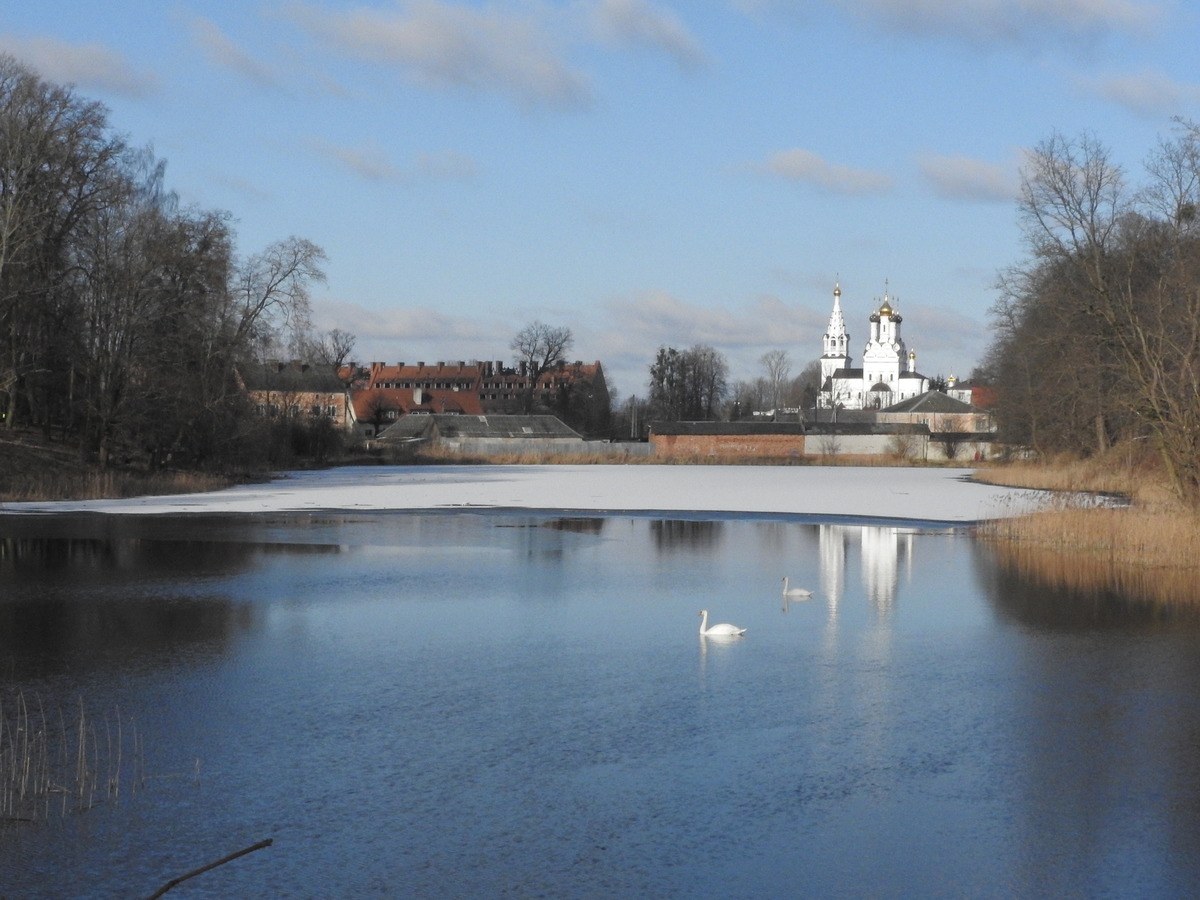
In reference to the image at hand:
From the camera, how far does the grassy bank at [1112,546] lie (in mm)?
17734

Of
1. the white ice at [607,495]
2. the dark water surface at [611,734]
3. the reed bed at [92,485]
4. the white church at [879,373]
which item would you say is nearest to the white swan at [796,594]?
the dark water surface at [611,734]

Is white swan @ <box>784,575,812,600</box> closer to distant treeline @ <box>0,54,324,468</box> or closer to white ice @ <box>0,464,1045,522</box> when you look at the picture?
white ice @ <box>0,464,1045,522</box>

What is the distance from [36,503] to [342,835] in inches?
1089

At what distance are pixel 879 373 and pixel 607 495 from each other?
447ft

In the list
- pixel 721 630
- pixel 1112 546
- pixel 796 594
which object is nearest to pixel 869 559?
pixel 1112 546

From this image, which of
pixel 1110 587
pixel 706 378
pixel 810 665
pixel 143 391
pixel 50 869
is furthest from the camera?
pixel 706 378

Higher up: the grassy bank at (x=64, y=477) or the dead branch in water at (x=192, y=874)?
the grassy bank at (x=64, y=477)

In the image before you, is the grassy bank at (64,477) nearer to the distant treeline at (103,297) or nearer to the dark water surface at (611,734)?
the distant treeline at (103,297)

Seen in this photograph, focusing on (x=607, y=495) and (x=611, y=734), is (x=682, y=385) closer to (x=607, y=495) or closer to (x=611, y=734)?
(x=607, y=495)

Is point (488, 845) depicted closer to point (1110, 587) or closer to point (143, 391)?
point (1110, 587)

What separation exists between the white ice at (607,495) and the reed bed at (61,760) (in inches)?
840

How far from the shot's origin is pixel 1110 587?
17.2m

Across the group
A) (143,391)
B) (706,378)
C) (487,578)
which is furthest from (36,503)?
(706,378)

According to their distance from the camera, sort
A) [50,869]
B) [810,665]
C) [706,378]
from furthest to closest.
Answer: [706,378] → [810,665] → [50,869]
